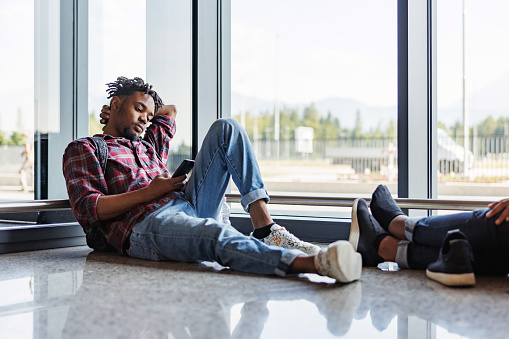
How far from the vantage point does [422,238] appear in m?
1.72

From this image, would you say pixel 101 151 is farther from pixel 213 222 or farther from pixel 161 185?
pixel 213 222

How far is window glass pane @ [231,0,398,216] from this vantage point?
300 centimetres

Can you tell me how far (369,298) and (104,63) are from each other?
78.6 inches

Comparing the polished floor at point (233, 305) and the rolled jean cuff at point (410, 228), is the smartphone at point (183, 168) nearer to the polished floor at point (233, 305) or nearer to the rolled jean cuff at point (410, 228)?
the polished floor at point (233, 305)

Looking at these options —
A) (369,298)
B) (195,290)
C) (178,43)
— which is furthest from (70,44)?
(369,298)

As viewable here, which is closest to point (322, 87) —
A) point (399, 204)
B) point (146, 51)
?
point (146, 51)

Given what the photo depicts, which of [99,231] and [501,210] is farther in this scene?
[99,231]

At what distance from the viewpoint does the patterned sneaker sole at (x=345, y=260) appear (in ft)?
4.94

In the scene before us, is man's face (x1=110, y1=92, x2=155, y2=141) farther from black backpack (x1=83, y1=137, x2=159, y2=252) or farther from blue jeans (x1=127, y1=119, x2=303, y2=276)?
blue jeans (x1=127, y1=119, x2=303, y2=276)

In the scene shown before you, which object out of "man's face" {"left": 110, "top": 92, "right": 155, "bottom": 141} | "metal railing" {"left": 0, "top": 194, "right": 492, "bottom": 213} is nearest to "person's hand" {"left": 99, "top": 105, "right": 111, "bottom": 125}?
"man's face" {"left": 110, "top": 92, "right": 155, "bottom": 141}

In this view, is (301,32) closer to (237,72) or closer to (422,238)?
(237,72)

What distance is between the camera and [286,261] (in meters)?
1.63

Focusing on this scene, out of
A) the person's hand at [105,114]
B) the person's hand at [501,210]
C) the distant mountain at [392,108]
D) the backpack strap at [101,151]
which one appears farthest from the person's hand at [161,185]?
the distant mountain at [392,108]

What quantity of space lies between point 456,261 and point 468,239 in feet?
0.37
